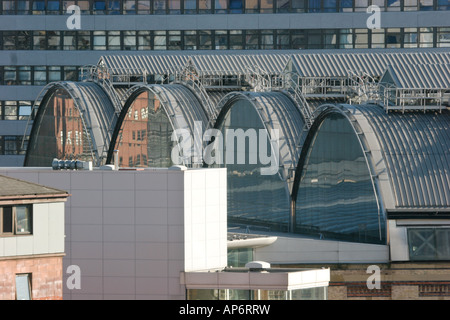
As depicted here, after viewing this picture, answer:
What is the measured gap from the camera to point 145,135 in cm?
8188

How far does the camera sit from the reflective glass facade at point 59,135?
88.4 meters

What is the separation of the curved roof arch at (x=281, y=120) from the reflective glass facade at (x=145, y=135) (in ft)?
21.0

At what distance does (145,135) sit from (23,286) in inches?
1626

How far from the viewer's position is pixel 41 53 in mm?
120375

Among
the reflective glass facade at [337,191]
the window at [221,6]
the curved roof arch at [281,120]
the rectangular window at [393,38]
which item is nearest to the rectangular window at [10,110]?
the window at [221,6]

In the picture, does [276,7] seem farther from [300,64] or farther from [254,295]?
[254,295]

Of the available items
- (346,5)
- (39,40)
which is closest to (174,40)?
(39,40)

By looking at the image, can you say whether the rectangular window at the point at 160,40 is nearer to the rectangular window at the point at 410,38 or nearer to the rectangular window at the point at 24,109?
the rectangular window at the point at 24,109

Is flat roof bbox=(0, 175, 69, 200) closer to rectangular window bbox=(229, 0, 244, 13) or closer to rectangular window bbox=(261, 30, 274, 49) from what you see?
rectangular window bbox=(261, 30, 274, 49)

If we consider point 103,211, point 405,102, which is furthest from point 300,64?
point 103,211

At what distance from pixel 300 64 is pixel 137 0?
42.2 metres

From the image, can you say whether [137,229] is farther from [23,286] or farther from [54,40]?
[54,40]

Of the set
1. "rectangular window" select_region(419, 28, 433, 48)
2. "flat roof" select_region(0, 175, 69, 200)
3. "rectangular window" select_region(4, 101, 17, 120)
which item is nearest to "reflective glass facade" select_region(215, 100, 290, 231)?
"flat roof" select_region(0, 175, 69, 200)

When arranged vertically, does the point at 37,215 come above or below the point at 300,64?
below
